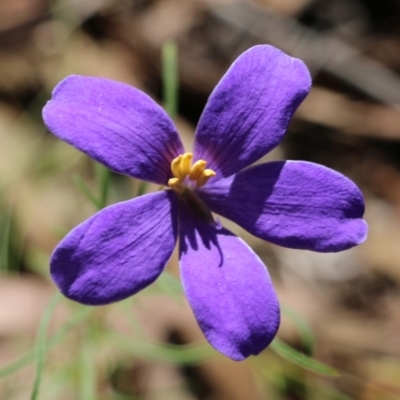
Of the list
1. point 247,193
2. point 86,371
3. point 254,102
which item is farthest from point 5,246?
point 254,102

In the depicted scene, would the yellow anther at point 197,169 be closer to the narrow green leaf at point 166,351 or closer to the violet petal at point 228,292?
the violet petal at point 228,292

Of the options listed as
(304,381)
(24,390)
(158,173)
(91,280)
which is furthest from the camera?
(304,381)

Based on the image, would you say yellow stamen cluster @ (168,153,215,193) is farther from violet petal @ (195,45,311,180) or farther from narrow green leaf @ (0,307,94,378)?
narrow green leaf @ (0,307,94,378)

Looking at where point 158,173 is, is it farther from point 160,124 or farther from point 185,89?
point 185,89

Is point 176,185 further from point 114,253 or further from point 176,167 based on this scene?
point 114,253

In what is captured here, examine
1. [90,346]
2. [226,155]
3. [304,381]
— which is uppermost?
[226,155]

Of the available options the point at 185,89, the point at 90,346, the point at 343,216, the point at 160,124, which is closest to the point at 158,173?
the point at 160,124

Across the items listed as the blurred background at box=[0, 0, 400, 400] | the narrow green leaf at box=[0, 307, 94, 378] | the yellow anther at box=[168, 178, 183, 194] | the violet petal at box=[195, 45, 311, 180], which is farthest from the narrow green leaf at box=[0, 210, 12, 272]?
the violet petal at box=[195, 45, 311, 180]
